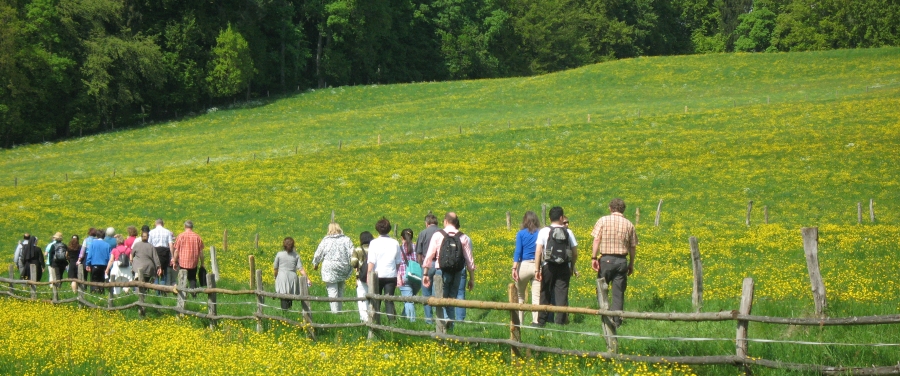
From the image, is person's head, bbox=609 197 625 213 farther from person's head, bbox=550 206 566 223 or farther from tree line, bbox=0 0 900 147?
tree line, bbox=0 0 900 147

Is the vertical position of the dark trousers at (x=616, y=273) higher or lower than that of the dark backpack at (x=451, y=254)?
lower

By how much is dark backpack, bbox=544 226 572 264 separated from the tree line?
68.9 metres

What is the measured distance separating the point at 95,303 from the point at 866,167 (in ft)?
112

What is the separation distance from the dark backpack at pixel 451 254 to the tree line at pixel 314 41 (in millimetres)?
67422

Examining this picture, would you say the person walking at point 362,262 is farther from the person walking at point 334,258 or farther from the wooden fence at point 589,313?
the wooden fence at point 589,313

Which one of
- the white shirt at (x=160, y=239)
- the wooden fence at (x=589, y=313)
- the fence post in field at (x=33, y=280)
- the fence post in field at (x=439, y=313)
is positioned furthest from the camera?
the fence post in field at (x=33, y=280)

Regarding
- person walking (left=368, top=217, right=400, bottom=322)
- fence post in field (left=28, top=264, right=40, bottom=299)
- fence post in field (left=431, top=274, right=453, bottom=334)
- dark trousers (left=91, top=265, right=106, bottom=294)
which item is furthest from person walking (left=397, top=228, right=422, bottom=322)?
fence post in field (left=28, top=264, right=40, bottom=299)

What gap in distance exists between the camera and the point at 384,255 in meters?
15.8

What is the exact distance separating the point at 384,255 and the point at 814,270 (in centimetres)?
696

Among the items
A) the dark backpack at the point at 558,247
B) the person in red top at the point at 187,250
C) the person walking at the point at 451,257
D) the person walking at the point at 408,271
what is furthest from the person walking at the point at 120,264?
the dark backpack at the point at 558,247

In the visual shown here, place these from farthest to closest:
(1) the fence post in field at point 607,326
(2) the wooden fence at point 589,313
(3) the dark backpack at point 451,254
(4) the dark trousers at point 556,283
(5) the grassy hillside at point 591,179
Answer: (5) the grassy hillside at point 591,179 < (3) the dark backpack at point 451,254 < (4) the dark trousers at point 556,283 < (1) the fence post in field at point 607,326 < (2) the wooden fence at point 589,313

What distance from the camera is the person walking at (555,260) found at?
542 inches

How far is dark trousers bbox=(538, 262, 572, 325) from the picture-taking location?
46.1ft

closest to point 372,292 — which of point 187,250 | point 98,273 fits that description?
point 187,250
